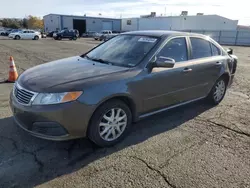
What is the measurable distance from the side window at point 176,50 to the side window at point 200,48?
0.28 m

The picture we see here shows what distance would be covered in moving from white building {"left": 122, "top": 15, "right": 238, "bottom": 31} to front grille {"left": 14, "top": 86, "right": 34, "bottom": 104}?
4738cm

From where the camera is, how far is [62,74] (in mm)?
3207

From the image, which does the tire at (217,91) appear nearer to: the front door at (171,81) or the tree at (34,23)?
the front door at (171,81)

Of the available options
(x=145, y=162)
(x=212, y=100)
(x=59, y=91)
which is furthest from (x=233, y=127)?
(x=59, y=91)

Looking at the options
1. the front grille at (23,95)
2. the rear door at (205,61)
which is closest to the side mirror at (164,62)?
the rear door at (205,61)

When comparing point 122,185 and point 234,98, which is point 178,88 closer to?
point 122,185

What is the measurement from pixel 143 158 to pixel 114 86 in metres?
1.06

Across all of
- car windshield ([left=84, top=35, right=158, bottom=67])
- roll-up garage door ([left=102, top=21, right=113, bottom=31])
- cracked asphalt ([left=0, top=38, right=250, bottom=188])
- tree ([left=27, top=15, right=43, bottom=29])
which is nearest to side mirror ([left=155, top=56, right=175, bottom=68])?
A: car windshield ([left=84, top=35, right=158, bottom=67])

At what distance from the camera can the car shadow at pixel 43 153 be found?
8.67ft

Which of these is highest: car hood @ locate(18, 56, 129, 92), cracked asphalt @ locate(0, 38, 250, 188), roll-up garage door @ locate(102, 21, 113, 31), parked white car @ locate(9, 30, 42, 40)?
roll-up garage door @ locate(102, 21, 113, 31)

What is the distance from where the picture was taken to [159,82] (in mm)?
3682

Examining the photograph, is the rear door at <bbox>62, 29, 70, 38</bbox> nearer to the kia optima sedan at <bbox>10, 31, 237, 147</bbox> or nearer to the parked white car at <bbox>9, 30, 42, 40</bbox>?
the parked white car at <bbox>9, 30, 42, 40</bbox>

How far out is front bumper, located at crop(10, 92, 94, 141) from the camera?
9.06 ft

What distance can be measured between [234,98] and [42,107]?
4967 mm
